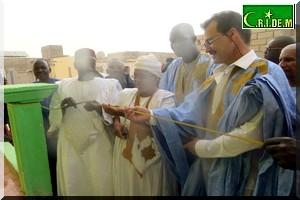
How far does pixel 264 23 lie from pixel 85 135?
2.99 ft

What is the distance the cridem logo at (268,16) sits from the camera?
1.00 m

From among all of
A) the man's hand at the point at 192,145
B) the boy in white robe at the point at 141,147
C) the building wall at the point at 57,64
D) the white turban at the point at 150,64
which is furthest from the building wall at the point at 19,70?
the man's hand at the point at 192,145

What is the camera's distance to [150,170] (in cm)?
116

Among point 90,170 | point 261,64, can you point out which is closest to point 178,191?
point 90,170

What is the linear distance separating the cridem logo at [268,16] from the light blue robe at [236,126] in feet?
0.53

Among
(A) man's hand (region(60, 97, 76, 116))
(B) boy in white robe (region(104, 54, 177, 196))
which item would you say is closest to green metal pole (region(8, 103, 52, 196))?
(A) man's hand (region(60, 97, 76, 116))

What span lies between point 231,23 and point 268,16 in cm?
16

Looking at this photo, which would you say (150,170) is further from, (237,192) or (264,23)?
(264,23)

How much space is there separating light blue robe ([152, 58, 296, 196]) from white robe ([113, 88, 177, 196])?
1.9 inches

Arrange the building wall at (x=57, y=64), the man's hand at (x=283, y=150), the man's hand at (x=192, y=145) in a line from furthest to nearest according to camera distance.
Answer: the building wall at (x=57, y=64)
the man's hand at (x=192, y=145)
the man's hand at (x=283, y=150)

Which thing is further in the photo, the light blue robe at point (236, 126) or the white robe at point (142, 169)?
the white robe at point (142, 169)

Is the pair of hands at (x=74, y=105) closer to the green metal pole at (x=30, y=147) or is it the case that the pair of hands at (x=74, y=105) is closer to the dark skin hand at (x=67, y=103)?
the dark skin hand at (x=67, y=103)

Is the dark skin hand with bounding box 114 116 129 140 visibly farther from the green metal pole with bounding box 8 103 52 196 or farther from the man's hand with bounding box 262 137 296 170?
the man's hand with bounding box 262 137 296 170

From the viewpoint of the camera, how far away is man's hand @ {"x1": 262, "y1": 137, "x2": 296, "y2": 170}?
0.91m
